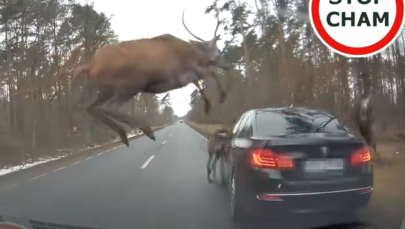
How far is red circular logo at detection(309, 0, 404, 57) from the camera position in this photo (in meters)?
4.40

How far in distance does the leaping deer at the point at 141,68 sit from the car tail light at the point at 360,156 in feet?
6.86

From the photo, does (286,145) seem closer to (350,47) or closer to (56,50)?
(350,47)

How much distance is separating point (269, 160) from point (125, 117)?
182cm

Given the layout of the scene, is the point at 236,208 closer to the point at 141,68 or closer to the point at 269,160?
the point at 269,160

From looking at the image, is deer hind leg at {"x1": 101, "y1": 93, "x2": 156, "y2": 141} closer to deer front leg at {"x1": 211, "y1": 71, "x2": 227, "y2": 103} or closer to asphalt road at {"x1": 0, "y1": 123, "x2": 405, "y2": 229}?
asphalt road at {"x1": 0, "y1": 123, "x2": 405, "y2": 229}

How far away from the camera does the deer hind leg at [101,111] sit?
3.82 m

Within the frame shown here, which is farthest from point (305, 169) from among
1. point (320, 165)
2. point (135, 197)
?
point (135, 197)

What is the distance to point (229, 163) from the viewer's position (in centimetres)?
626

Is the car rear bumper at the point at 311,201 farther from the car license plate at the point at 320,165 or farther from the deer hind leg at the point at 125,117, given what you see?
the deer hind leg at the point at 125,117

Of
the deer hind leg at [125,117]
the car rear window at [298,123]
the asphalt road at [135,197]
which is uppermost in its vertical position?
the deer hind leg at [125,117]

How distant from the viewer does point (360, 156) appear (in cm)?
517

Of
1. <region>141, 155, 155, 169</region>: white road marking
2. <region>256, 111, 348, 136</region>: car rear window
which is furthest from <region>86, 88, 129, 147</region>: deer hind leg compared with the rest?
<region>141, 155, 155, 169</region>: white road marking

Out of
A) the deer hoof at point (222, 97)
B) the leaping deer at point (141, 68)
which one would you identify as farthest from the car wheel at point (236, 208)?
the leaping deer at point (141, 68)

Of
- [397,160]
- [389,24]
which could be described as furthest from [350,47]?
[397,160]
